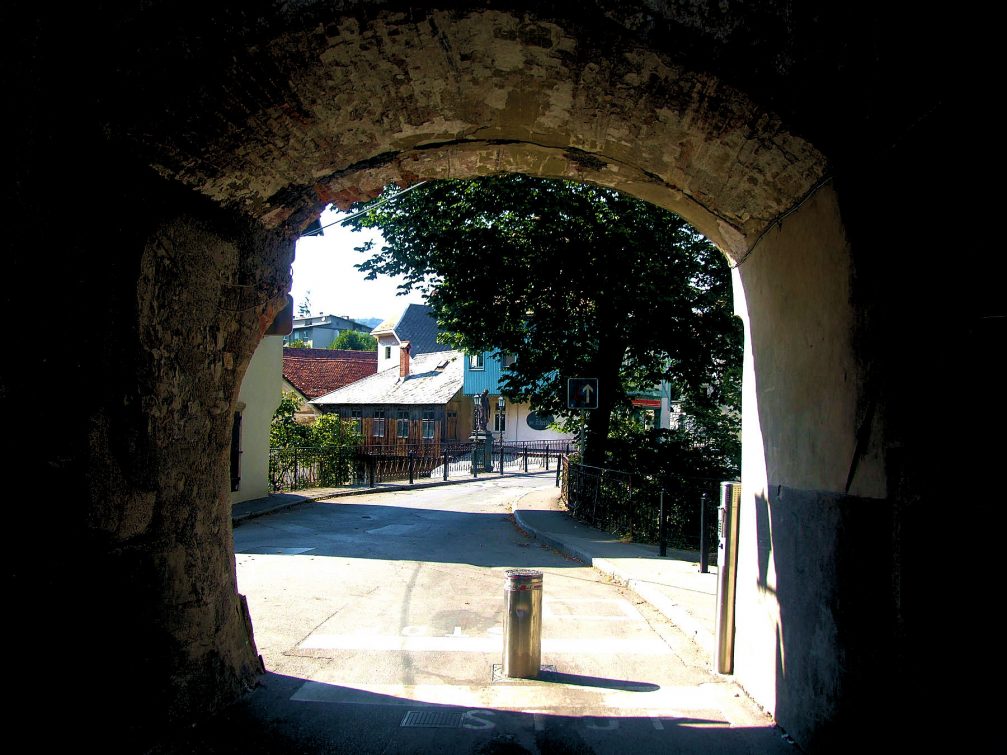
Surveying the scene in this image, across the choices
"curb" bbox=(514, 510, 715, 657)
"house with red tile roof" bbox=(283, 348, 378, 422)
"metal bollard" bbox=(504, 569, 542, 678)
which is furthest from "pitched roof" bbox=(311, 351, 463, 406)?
"metal bollard" bbox=(504, 569, 542, 678)

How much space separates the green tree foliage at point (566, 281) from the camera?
49.7ft

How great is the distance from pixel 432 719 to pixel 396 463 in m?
22.8

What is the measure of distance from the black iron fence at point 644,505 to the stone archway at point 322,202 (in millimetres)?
8417

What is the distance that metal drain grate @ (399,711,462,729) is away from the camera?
4.90 m

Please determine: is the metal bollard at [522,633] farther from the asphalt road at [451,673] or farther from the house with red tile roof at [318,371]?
the house with red tile roof at [318,371]

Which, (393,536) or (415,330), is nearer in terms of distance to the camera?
(393,536)

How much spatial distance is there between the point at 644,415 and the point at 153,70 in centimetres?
1916

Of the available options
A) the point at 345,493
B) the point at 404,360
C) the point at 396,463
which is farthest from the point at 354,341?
the point at 345,493

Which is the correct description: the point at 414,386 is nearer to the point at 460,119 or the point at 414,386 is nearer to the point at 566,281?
the point at 566,281

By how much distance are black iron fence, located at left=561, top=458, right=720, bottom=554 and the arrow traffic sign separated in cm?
162

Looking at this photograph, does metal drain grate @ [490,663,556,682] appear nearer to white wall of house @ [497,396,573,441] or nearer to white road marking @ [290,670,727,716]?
white road marking @ [290,670,727,716]

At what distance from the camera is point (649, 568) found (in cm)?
1084

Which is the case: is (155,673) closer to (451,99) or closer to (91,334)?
(91,334)

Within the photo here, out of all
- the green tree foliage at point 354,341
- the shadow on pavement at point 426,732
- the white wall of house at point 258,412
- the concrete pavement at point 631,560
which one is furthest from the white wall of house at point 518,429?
the green tree foliage at point 354,341
